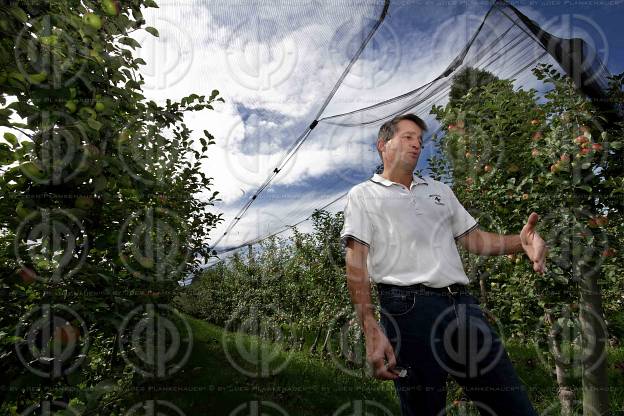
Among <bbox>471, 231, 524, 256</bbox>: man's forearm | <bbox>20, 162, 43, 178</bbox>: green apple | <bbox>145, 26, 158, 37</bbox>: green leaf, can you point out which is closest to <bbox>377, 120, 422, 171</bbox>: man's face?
<bbox>471, 231, 524, 256</bbox>: man's forearm

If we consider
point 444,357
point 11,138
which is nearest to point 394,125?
point 444,357

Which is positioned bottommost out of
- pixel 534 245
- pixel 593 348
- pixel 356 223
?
pixel 593 348

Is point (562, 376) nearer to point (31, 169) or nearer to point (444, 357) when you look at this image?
point (444, 357)

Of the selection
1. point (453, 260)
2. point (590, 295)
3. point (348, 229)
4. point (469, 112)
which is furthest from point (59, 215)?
point (590, 295)

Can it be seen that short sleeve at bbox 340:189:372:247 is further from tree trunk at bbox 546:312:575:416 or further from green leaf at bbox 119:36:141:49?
tree trunk at bbox 546:312:575:416

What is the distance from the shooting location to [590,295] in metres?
3.04

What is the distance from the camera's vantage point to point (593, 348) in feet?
9.86

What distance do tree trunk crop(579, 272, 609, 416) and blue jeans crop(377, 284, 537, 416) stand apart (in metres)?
1.91

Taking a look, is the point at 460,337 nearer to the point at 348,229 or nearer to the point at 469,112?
the point at 348,229

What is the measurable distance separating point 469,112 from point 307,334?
8.94 m

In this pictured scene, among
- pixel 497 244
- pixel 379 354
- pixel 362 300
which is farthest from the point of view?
pixel 497 244

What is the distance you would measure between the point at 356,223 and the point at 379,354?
0.55m

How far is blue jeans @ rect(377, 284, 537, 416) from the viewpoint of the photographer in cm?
156

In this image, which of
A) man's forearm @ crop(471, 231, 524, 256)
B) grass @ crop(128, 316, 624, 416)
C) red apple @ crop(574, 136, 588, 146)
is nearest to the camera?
man's forearm @ crop(471, 231, 524, 256)
